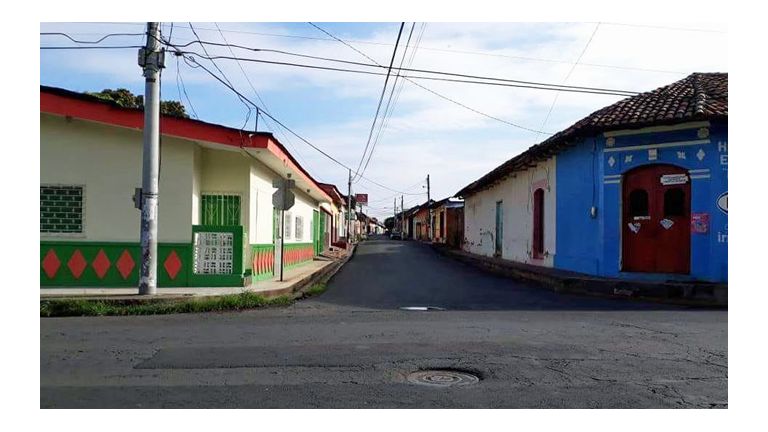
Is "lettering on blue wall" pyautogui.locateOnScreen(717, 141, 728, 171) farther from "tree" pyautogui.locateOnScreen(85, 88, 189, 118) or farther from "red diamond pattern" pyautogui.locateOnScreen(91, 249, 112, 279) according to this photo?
"tree" pyautogui.locateOnScreen(85, 88, 189, 118)

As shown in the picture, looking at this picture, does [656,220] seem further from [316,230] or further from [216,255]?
[316,230]

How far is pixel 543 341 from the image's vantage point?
26.2 ft

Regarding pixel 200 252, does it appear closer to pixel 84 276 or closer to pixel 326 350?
pixel 84 276

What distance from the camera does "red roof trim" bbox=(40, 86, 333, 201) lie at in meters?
12.6

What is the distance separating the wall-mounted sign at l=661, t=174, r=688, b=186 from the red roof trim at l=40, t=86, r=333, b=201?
9.43 m

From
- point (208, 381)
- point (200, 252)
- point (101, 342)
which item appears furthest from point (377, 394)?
point (200, 252)

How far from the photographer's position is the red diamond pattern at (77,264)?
12.9 m

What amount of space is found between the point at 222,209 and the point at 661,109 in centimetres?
1070

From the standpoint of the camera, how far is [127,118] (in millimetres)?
12758

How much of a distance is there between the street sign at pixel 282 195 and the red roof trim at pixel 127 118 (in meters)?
1.23

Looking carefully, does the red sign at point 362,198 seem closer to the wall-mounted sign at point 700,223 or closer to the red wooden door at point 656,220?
the red wooden door at point 656,220

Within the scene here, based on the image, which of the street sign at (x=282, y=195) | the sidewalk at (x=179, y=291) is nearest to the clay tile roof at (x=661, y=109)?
the street sign at (x=282, y=195)

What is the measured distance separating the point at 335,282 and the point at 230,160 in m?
4.49

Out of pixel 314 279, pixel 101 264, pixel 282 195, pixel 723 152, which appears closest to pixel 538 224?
pixel 723 152
